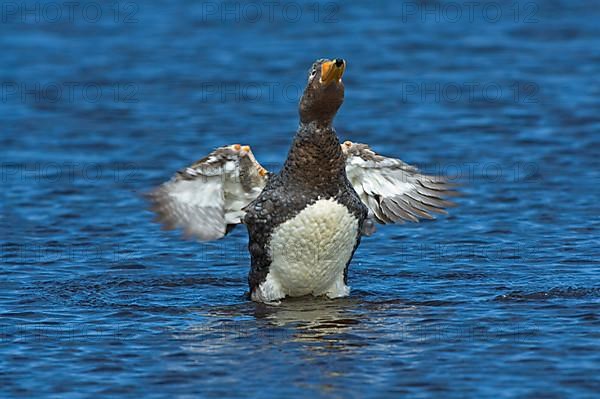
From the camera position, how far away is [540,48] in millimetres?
23203

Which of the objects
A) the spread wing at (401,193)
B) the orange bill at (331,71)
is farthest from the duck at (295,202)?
the spread wing at (401,193)

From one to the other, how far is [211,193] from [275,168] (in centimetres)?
510

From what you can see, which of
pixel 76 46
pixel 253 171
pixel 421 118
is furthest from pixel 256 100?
pixel 253 171

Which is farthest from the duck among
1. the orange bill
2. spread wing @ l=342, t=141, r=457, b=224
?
spread wing @ l=342, t=141, r=457, b=224

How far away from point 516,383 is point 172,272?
4.49 metres

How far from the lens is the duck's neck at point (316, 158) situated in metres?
10.9

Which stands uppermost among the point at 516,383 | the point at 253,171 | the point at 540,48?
the point at 540,48

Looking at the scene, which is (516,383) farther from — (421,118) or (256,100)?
(256,100)

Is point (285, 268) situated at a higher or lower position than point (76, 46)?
lower

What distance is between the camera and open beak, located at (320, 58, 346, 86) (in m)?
10.7

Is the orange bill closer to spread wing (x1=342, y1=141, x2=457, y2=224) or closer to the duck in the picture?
the duck

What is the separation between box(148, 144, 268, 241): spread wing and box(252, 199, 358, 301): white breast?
0.63 m

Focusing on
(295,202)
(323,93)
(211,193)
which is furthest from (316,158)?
(211,193)

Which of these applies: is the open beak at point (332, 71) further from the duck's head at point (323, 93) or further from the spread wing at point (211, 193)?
the spread wing at point (211, 193)
